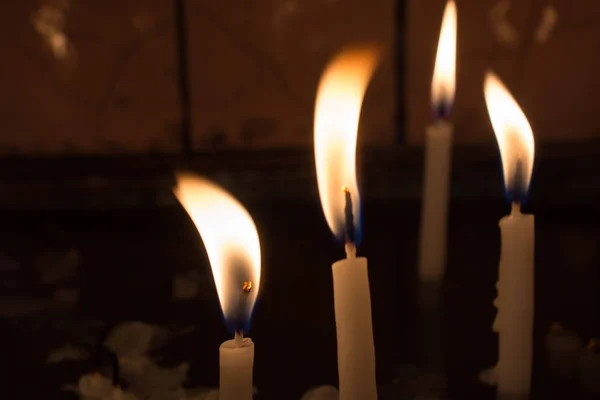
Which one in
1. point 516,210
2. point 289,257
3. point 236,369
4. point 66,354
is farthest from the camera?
point 289,257

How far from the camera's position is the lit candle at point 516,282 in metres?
0.58

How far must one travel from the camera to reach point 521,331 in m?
0.58

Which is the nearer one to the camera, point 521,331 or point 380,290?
point 521,331

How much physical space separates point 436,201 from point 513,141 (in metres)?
0.21

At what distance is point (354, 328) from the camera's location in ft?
1.62

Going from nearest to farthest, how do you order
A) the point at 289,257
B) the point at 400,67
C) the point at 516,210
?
the point at 516,210, the point at 289,257, the point at 400,67

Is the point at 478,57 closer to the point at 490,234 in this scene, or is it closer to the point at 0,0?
the point at 490,234

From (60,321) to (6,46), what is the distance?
0.48 meters

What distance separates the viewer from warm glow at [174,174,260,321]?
476mm

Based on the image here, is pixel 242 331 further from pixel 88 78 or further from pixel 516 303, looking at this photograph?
pixel 88 78

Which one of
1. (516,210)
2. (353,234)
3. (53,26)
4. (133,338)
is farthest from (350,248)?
(53,26)

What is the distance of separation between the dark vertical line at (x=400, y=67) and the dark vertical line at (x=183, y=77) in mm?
277

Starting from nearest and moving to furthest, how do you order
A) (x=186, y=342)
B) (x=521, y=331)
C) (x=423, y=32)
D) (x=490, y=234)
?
(x=521, y=331)
(x=186, y=342)
(x=490, y=234)
(x=423, y=32)

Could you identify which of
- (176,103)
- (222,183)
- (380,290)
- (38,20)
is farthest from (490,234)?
(38,20)
